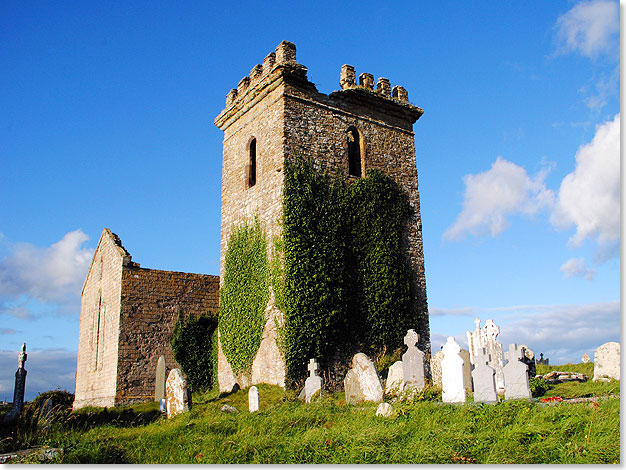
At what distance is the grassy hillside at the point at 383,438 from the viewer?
302 inches

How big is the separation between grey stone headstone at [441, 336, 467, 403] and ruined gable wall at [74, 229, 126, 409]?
12148mm

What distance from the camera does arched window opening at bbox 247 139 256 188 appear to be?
18.9m

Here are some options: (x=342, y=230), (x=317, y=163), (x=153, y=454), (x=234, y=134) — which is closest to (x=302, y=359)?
(x=342, y=230)

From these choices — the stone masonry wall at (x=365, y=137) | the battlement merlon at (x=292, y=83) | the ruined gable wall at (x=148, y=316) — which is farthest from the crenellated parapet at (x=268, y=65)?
the ruined gable wall at (x=148, y=316)

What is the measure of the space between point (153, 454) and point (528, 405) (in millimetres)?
5986

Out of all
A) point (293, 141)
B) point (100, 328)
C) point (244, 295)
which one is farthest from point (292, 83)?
point (100, 328)

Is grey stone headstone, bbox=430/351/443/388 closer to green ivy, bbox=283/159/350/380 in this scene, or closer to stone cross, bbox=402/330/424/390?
green ivy, bbox=283/159/350/380

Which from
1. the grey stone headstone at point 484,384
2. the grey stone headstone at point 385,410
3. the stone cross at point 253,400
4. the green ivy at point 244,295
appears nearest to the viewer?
the grey stone headstone at point 385,410

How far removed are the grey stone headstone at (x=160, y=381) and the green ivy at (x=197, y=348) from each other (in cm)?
54

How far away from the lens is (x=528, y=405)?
30.3 feet

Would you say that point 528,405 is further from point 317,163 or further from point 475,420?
point 317,163

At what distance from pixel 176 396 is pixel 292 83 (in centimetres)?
972

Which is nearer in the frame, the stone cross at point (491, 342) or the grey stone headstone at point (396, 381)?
the grey stone headstone at point (396, 381)

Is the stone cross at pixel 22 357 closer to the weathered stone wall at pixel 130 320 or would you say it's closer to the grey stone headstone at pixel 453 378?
the weathered stone wall at pixel 130 320
